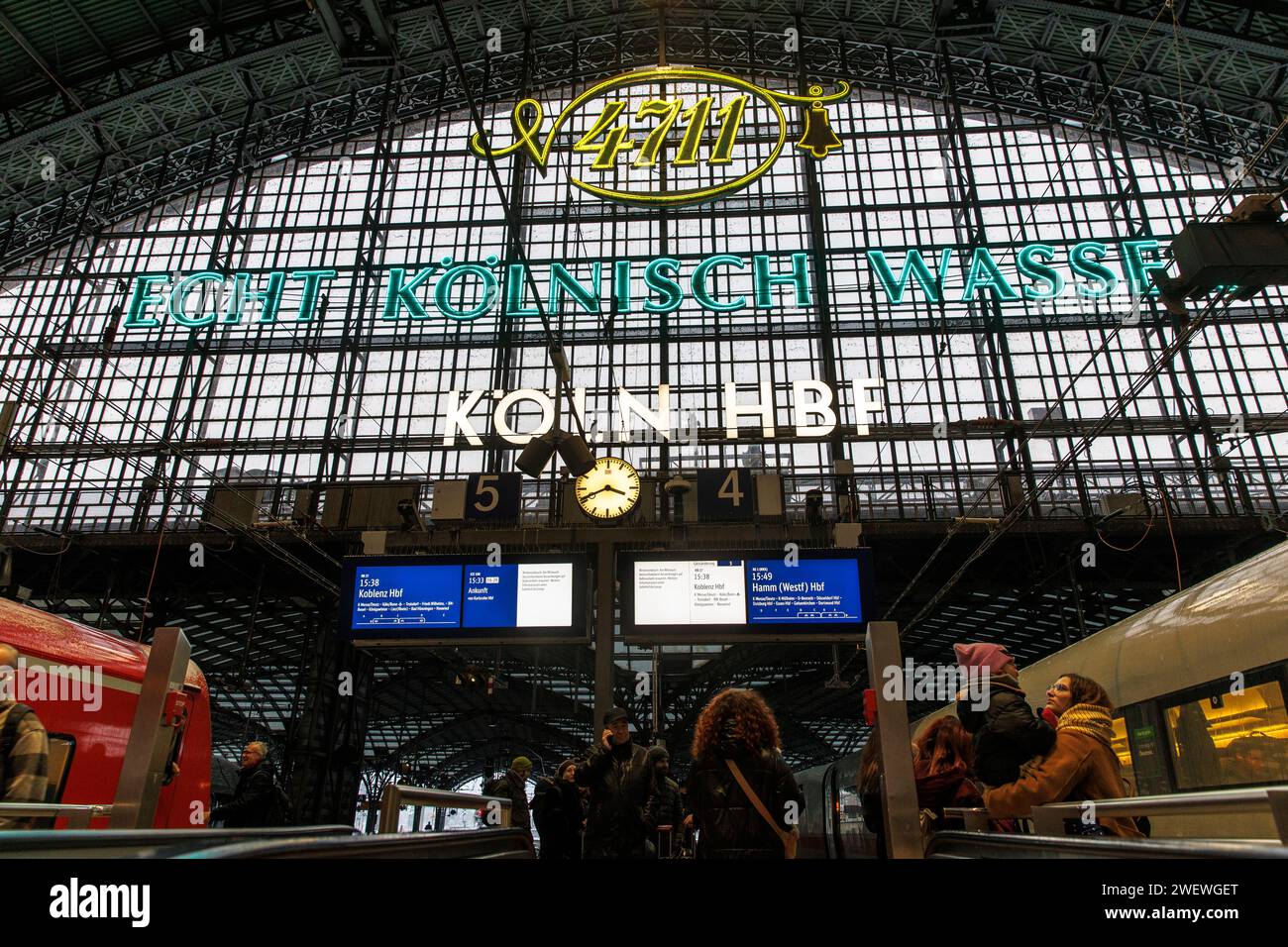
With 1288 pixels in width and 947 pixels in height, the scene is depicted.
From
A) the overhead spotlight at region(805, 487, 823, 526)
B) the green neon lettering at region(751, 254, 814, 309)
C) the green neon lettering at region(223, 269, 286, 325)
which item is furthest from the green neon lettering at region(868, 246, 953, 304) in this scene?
the green neon lettering at region(223, 269, 286, 325)

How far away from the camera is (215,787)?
2961 cm

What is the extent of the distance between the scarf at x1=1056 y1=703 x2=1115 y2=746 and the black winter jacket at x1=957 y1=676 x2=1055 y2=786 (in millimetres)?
207

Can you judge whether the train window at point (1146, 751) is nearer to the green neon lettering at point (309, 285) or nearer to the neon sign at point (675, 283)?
the neon sign at point (675, 283)

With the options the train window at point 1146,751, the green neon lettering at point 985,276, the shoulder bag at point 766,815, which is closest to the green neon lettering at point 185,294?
the green neon lettering at point 985,276

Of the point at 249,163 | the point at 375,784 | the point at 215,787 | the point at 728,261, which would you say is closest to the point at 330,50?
the point at 249,163

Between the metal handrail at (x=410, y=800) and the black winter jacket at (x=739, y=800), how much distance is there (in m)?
1.44

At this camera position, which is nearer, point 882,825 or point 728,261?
point 882,825

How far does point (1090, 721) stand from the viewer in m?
3.52

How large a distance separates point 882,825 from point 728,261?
53.6 feet

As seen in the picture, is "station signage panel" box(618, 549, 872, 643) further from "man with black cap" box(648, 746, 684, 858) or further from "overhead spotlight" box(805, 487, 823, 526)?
"man with black cap" box(648, 746, 684, 858)

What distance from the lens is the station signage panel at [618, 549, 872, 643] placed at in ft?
32.3
